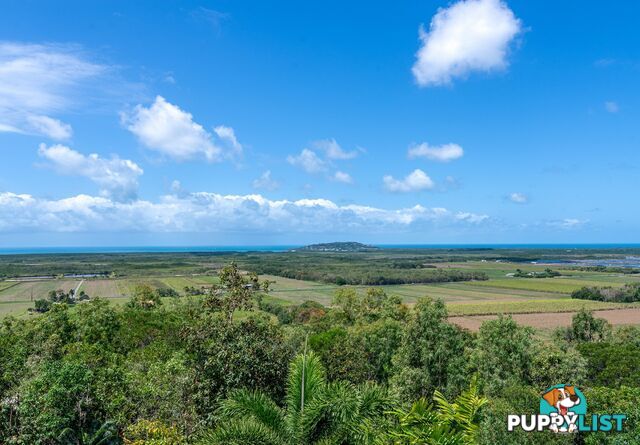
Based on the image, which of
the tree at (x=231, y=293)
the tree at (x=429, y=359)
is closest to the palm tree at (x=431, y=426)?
the tree at (x=231, y=293)

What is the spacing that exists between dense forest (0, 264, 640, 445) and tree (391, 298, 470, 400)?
3.2 inches

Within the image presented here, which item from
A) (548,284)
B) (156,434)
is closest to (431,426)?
(156,434)

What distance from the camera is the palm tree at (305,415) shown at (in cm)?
952

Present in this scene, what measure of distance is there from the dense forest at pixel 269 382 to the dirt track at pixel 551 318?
32.9m

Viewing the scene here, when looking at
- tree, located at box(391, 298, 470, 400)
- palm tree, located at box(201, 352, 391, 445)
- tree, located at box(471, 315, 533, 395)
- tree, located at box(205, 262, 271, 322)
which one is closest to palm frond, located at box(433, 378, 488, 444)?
palm tree, located at box(201, 352, 391, 445)

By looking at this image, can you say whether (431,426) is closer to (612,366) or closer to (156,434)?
(156,434)

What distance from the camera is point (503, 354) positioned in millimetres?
28422

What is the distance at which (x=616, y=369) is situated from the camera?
30.2 meters

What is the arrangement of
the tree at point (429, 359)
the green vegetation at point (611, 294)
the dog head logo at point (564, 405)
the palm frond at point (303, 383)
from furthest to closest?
the green vegetation at point (611, 294) < the tree at point (429, 359) < the dog head logo at point (564, 405) < the palm frond at point (303, 383)

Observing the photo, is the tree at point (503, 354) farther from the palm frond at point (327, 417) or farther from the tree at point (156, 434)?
the palm frond at point (327, 417)

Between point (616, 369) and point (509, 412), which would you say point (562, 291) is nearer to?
point (616, 369)

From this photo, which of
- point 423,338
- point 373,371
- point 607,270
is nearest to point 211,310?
point 423,338

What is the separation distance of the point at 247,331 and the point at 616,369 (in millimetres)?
25709

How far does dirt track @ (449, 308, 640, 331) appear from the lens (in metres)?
67.8
